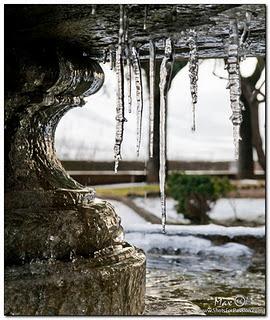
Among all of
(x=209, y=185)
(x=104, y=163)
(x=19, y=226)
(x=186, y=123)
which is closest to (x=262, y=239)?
(x=209, y=185)

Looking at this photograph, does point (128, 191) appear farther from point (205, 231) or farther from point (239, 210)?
point (205, 231)

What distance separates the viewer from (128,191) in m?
9.98

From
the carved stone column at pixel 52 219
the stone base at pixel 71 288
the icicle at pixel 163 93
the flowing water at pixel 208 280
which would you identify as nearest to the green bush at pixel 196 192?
the flowing water at pixel 208 280

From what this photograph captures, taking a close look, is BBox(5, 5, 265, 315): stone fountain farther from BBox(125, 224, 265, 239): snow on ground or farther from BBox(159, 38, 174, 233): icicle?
BBox(125, 224, 265, 239): snow on ground

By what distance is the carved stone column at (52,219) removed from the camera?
6.56 feet

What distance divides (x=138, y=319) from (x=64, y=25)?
105 cm

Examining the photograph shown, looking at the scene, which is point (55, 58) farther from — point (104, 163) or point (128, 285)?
point (104, 163)

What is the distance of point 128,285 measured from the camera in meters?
2.16

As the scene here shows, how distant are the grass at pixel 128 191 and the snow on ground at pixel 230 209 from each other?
0.22 m

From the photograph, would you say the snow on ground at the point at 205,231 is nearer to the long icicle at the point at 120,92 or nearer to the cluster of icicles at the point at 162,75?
the cluster of icicles at the point at 162,75

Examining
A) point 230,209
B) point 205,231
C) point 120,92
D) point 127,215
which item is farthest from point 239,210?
point 120,92

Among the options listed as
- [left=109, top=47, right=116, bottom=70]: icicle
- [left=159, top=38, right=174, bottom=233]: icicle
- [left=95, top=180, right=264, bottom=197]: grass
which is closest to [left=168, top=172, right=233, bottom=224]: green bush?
[left=95, top=180, right=264, bottom=197]: grass

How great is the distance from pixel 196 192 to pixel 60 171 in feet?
18.0

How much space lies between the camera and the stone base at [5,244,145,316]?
77.4 inches
